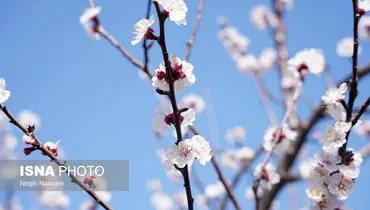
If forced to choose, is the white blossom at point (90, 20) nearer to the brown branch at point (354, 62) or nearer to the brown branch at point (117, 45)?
the brown branch at point (117, 45)

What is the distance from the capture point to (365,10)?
1.41 meters

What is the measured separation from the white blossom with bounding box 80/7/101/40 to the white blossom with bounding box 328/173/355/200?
1452 millimetres

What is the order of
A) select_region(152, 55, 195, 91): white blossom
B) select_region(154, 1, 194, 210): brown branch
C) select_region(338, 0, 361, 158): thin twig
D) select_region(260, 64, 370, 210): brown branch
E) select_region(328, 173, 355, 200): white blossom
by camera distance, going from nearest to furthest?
select_region(154, 1, 194, 210): brown branch
select_region(152, 55, 195, 91): white blossom
select_region(338, 0, 361, 158): thin twig
select_region(328, 173, 355, 200): white blossom
select_region(260, 64, 370, 210): brown branch

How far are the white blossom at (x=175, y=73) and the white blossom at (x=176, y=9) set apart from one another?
12 cm

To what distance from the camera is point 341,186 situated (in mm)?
1456

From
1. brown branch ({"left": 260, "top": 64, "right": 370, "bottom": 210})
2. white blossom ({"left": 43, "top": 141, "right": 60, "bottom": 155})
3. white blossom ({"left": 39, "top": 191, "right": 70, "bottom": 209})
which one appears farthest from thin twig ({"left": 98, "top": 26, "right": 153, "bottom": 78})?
white blossom ({"left": 39, "top": 191, "right": 70, "bottom": 209})

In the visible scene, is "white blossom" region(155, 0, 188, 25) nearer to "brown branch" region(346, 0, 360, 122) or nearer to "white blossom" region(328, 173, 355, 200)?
"brown branch" region(346, 0, 360, 122)

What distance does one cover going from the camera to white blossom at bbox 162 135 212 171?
1177mm

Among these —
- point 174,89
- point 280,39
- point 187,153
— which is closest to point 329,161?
point 187,153

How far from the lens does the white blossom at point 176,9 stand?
1046 millimetres

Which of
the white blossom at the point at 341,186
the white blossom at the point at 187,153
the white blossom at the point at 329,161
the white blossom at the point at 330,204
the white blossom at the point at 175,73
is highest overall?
the white blossom at the point at 175,73

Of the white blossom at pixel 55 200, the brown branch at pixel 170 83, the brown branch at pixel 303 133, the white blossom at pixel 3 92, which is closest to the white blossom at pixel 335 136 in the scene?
the brown branch at pixel 170 83

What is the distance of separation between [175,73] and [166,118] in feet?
0.54

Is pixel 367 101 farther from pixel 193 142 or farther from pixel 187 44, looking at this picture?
pixel 187 44
